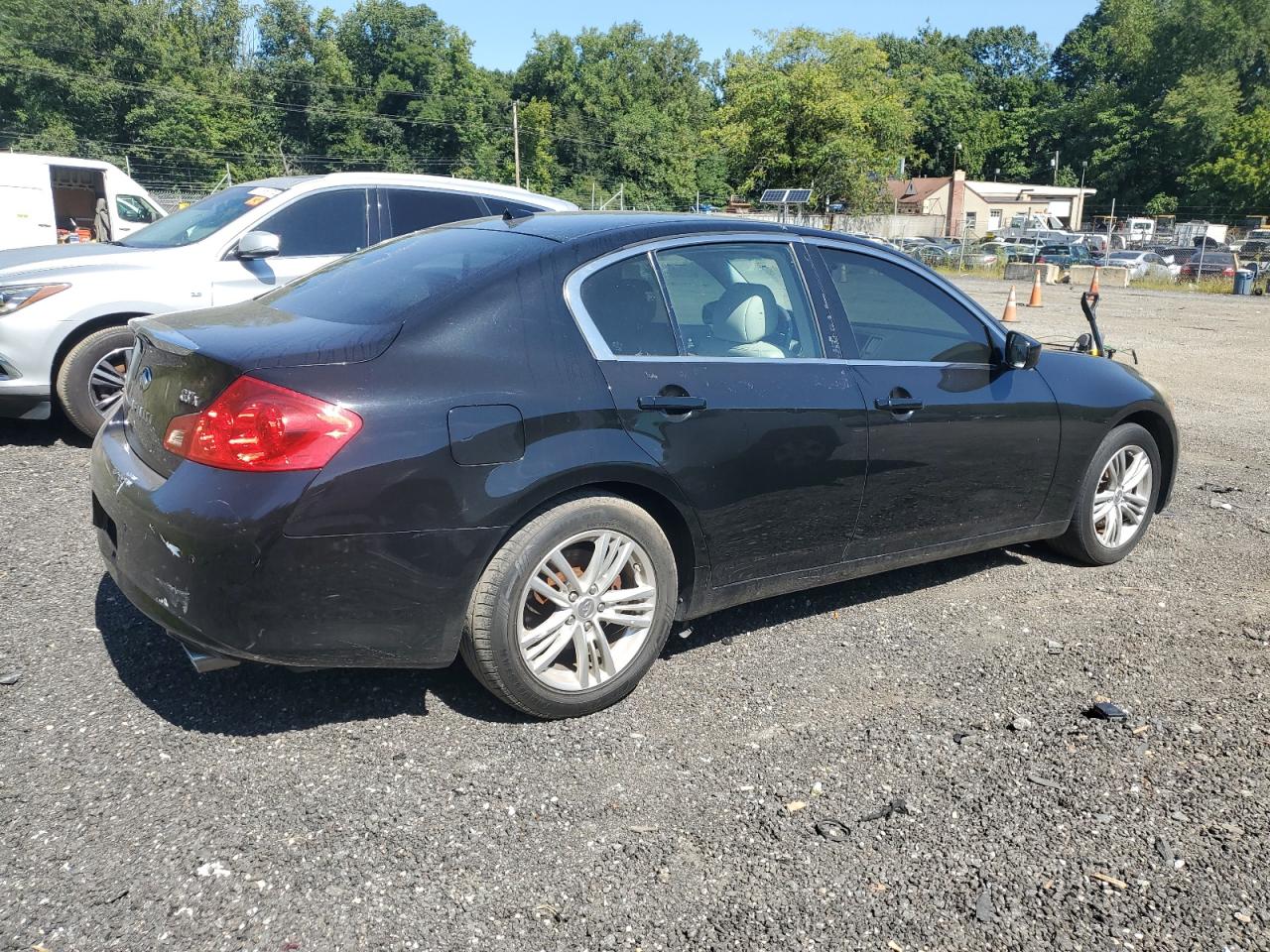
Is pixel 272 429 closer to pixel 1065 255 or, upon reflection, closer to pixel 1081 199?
pixel 1065 255

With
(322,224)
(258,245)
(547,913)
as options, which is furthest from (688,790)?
(322,224)

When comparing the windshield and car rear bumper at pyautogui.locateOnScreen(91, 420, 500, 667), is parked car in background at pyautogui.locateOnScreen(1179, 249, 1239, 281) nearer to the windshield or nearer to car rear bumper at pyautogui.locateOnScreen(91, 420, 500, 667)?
the windshield

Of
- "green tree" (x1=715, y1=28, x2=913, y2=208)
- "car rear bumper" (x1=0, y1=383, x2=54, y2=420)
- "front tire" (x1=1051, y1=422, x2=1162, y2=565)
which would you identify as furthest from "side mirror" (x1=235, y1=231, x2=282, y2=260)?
"green tree" (x1=715, y1=28, x2=913, y2=208)

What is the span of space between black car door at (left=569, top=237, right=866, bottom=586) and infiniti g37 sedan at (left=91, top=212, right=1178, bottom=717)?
0.01 meters

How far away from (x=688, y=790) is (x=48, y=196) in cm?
1470

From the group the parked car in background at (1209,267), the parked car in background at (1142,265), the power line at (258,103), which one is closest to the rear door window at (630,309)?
the parked car in background at (1209,267)

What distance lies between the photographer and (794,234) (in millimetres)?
4129

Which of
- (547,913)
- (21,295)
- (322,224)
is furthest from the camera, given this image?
(322,224)

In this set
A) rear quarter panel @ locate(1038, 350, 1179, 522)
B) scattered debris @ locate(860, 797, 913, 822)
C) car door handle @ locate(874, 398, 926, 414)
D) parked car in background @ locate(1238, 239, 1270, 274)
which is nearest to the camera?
scattered debris @ locate(860, 797, 913, 822)

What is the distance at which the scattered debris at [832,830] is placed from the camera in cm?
282

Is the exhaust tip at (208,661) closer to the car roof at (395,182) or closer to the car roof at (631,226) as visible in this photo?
the car roof at (631,226)

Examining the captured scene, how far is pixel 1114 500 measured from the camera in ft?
16.8

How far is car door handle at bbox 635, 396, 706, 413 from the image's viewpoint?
3391mm

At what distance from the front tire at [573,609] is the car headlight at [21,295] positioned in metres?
4.84
